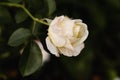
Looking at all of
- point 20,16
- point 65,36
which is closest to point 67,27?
point 65,36

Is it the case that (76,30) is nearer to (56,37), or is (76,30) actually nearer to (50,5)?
(56,37)

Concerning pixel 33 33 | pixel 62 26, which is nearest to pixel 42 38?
pixel 33 33

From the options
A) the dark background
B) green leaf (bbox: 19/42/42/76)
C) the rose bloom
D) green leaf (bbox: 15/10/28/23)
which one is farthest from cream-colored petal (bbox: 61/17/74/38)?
the dark background

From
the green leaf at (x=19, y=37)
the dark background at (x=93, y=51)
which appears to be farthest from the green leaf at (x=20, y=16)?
the dark background at (x=93, y=51)

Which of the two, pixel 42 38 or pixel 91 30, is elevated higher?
pixel 42 38

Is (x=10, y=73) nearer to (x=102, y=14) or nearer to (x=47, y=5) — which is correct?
(x=102, y=14)

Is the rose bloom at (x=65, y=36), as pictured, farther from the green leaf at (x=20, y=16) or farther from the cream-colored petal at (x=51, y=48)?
the green leaf at (x=20, y=16)

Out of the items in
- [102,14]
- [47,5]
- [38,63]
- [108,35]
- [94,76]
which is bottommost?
[94,76]
